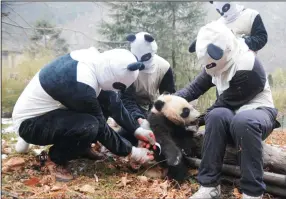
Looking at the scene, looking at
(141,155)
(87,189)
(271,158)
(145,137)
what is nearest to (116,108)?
(145,137)

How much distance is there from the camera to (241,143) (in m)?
2.08

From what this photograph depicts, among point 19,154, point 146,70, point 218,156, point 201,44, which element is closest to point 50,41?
point 146,70

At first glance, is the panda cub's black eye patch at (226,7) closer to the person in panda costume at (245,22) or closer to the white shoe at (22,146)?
the person in panda costume at (245,22)

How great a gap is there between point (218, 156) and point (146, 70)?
158cm

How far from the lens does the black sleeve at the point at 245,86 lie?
2303 millimetres

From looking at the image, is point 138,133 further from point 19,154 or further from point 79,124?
point 19,154

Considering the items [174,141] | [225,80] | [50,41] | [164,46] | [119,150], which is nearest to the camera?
[225,80]

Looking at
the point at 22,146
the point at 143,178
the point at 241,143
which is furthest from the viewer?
the point at 22,146

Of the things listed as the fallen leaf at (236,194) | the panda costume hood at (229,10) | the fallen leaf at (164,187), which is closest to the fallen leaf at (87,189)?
the fallen leaf at (164,187)

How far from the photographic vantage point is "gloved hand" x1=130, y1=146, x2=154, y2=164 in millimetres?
2748

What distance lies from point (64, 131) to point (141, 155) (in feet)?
2.21

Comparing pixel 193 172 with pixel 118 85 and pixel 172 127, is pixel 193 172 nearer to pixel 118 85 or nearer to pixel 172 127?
pixel 172 127

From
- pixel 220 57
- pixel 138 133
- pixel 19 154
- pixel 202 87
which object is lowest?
pixel 19 154

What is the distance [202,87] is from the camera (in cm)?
296
